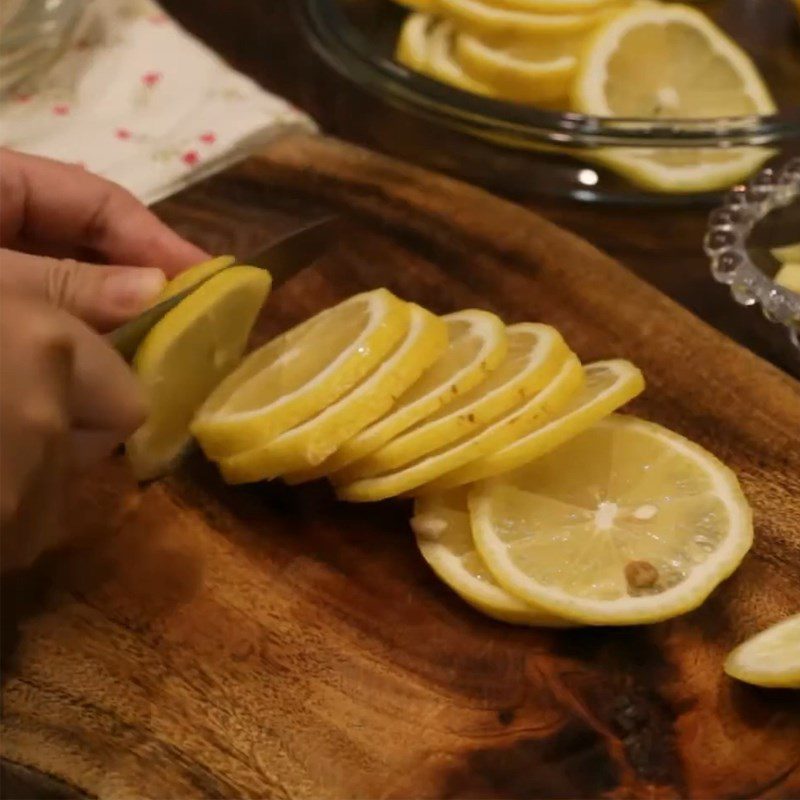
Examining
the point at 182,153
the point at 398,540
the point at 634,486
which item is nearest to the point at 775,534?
the point at 634,486

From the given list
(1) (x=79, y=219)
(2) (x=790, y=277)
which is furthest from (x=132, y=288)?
(2) (x=790, y=277)

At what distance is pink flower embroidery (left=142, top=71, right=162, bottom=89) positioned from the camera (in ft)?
5.67

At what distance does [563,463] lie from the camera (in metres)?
1.06

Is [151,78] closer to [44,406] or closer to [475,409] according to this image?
[475,409]

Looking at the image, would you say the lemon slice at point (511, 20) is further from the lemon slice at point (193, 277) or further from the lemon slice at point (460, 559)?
the lemon slice at point (460, 559)

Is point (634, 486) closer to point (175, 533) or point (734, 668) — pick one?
point (734, 668)

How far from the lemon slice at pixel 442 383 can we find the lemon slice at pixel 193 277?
0.22 meters

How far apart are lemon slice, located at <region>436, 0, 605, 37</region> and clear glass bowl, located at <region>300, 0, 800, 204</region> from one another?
14 cm

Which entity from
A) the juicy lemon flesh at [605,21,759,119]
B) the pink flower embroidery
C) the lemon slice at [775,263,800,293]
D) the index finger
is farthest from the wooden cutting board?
the pink flower embroidery

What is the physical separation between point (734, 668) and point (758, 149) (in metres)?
0.90

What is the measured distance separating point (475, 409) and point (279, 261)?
1.13 feet

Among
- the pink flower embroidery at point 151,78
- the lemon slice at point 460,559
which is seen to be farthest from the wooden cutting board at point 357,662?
the pink flower embroidery at point 151,78

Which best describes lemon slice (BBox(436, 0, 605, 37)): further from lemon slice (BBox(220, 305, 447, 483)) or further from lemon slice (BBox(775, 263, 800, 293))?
lemon slice (BBox(220, 305, 447, 483))

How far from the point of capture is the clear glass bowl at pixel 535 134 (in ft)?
5.01
